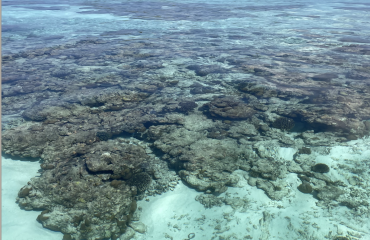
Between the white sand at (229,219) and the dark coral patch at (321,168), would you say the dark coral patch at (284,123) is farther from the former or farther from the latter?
the white sand at (229,219)

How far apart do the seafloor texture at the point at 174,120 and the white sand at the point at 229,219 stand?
0.09m

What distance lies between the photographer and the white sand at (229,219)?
3.31 meters

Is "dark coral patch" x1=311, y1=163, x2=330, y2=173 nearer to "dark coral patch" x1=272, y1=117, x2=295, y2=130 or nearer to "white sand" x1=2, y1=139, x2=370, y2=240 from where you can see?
"white sand" x1=2, y1=139, x2=370, y2=240

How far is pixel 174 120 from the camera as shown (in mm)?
5598

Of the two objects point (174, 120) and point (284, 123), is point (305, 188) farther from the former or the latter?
point (174, 120)

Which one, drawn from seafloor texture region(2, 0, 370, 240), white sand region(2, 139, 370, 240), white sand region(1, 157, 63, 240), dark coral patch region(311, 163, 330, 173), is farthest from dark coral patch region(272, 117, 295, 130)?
white sand region(1, 157, 63, 240)

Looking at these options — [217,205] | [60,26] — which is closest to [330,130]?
[217,205]

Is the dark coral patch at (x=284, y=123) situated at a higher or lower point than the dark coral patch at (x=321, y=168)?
higher

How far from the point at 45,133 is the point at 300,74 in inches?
254

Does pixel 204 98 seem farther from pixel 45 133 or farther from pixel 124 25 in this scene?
pixel 124 25

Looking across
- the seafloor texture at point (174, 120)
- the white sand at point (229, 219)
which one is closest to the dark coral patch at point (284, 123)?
the seafloor texture at point (174, 120)

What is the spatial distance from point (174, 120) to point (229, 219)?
8.27ft

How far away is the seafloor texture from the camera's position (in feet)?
12.4

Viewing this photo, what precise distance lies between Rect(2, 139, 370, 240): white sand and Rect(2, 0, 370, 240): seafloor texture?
3.5 inches
